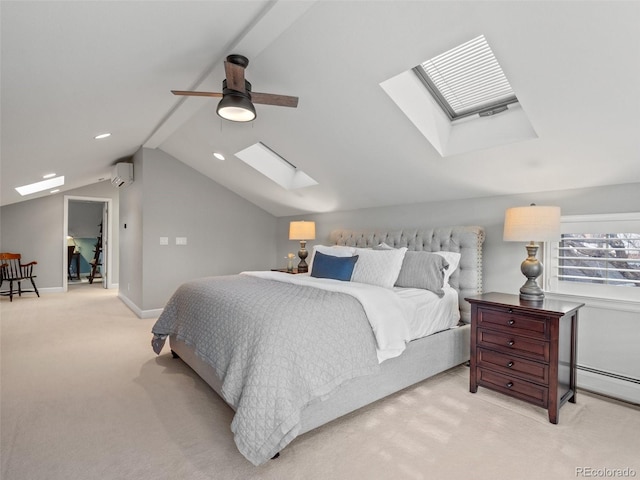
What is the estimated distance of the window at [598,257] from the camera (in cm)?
254

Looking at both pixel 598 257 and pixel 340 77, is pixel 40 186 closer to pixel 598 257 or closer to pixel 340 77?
pixel 340 77

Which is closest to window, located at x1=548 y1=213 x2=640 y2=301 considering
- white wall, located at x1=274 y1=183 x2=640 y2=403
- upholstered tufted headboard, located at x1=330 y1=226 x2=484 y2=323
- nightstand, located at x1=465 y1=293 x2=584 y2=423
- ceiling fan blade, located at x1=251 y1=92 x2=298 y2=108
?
white wall, located at x1=274 y1=183 x2=640 y2=403

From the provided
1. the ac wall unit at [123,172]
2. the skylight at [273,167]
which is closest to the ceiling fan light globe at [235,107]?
the skylight at [273,167]

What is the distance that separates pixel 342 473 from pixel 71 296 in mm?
7090

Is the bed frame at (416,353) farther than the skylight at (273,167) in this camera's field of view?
No

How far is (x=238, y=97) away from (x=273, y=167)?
2523mm

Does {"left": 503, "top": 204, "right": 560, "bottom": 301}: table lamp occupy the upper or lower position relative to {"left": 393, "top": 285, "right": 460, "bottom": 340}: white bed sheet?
upper

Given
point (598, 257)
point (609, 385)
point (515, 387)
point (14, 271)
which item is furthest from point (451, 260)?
point (14, 271)

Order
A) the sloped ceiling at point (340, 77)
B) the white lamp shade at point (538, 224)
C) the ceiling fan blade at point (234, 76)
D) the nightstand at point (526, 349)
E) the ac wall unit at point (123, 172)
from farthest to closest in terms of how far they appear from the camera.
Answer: the ac wall unit at point (123, 172)
the white lamp shade at point (538, 224)
the nightstand at point (526, 349)
the ceiling fan blade at point (234, 76)
the sloped ceiling at point (340, 77)

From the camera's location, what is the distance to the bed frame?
A: 7.13 feet

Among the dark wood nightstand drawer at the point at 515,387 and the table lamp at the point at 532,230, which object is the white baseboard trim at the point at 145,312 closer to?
the dark wood nightstand drawer at the point at 515,387

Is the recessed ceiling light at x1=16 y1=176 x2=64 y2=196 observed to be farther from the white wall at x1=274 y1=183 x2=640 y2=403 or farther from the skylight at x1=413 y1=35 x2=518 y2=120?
the skylight at x1=413 y1=35 x2=518 y2=120

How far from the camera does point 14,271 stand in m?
6.69

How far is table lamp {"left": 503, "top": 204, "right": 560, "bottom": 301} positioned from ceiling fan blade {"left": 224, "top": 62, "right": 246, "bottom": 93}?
7.34 feet
